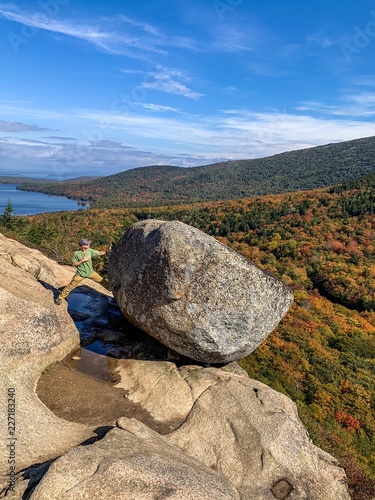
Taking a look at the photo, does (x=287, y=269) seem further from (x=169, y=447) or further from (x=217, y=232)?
(x=169, y=447)

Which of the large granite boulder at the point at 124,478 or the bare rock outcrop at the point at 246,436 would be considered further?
the bare rock outcrop at the point at 246,436

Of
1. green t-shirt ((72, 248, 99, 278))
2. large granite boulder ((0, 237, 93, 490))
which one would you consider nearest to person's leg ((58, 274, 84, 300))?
green t-shirt ((72, 248, 99, 278))

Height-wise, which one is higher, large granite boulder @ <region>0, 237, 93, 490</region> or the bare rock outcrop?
large granite boulder @ <region>0, 237, 93, 490</region>

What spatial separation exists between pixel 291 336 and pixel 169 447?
27.2 metres

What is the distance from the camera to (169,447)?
27.2ft

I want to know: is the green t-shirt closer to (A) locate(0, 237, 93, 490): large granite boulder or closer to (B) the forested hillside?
(A) locate(0, 237, 93, 490): large granite boulder

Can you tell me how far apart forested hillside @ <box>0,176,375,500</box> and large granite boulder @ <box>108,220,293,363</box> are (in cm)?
619

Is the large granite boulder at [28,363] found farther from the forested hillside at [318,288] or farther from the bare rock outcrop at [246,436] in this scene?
the forested hillside at [318,288]

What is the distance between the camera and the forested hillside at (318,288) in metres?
22.1

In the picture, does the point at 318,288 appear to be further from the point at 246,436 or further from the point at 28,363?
the point at 28,363

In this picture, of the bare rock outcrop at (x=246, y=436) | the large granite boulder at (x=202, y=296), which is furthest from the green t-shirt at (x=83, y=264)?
the bare rock outcrop at (x=246, y=436)

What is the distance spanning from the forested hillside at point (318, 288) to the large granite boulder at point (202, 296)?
6.19 m

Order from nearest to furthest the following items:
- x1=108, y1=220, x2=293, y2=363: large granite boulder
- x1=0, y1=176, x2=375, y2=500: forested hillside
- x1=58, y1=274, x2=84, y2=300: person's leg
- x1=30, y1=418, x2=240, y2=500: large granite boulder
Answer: x1=30, y1=418, x2=240, y2=500: large granite boulder → x1=108, y1=220, x2=293, y2=363: large granite boulder → x1=58, y1=274, x2=84, y2=300: person's leg → x1=0, y1=176, x2=375, y2=500: forested hillside

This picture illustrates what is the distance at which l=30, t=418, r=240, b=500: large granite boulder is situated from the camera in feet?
19.2
